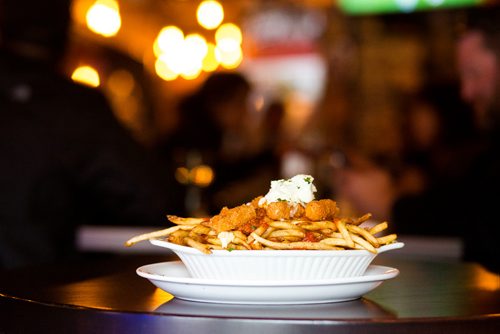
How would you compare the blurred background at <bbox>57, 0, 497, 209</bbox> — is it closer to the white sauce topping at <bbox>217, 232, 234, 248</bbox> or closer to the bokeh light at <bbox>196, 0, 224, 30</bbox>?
the bokeh light at <bbox>196, 0, 224, 30</bbox>

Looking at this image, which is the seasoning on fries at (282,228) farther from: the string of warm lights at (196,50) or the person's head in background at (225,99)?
the string of warm lights at (196,50)

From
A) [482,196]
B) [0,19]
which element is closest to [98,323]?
[482,196]

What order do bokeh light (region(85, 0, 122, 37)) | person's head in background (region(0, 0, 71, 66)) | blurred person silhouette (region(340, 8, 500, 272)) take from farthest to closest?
bokeh light (region(85, 0, 122, 37)) < blurred person silhouette (region(340, 8, 500, 272)) < person's head in background (region(0, 0, 71, 66))

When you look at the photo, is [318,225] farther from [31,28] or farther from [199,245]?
[31,28]

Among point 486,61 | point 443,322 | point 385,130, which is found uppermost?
point 385,130

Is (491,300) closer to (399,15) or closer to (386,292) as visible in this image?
(386,292)

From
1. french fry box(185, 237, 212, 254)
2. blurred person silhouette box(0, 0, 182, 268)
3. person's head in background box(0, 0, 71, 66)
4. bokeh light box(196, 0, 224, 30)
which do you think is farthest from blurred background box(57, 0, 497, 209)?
french fry box(185, 237, 212, 254)

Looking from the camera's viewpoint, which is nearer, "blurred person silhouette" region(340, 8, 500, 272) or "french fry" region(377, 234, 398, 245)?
"french fry" region(377, 234, 398, 245)
